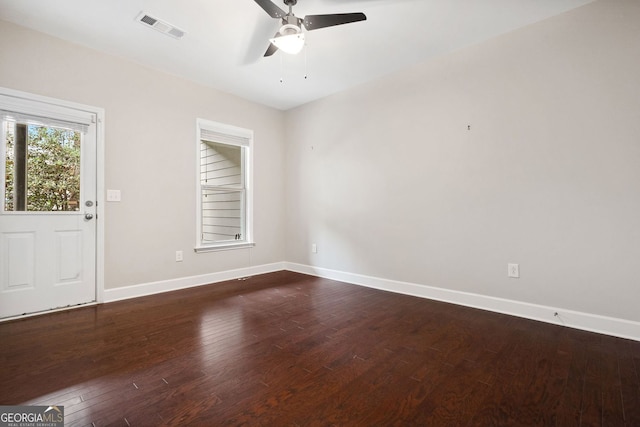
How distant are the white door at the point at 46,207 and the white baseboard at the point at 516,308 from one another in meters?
3.08

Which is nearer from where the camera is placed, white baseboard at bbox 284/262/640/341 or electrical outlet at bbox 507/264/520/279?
white baseboard at bbox 284/262/640/341

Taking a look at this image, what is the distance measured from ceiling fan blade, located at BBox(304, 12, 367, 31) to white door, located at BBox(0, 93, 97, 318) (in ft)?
8.24

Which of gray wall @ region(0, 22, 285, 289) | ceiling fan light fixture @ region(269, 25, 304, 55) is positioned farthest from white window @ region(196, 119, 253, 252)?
ceiling fan light fixture @ region(269, 25, 304, 55)

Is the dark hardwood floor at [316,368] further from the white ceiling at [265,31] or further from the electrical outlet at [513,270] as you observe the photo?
the white ceiling at [265,31]

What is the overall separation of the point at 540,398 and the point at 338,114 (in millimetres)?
3700

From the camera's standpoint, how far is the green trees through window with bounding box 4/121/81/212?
8.75 ft

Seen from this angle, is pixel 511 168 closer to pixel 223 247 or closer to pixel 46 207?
pixel 223 247

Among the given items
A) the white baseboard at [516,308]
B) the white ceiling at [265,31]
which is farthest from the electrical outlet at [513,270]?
the white ceiling at [265,31]

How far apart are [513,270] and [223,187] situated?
12.2 ft

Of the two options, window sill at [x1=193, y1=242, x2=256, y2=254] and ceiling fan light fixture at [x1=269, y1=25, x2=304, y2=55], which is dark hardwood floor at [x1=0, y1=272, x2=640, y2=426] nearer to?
window sill at [x1=193, y1=242, x2=256, y2=254]

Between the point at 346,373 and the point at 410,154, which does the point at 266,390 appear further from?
the point at 410,154

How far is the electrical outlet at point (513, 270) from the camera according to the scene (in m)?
2.71

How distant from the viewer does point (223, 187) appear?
4.31m

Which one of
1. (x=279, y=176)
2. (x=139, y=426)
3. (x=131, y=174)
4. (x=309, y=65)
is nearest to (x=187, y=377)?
(x=139, y=426)
